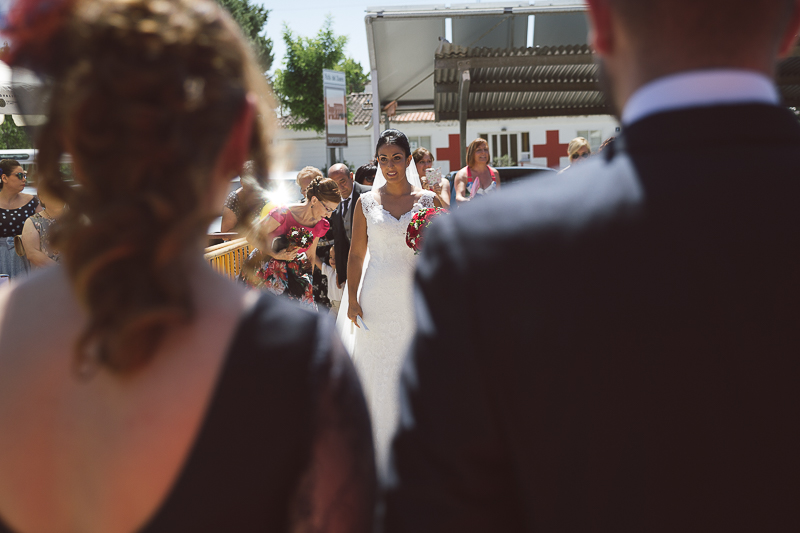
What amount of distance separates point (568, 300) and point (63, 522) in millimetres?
855

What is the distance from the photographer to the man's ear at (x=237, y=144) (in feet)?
3.46

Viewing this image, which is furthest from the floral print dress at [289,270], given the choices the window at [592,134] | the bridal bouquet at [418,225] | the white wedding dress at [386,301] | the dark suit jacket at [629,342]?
the window at [592,134]

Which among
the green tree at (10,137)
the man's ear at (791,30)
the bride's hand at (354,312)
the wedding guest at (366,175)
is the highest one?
the green tree at (10,137)

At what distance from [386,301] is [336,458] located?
12.5 feet

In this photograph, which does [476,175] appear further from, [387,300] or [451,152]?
[451,152]

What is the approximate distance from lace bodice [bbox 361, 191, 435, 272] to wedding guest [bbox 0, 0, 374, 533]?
379 cm

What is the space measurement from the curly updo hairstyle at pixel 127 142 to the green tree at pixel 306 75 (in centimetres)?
3370

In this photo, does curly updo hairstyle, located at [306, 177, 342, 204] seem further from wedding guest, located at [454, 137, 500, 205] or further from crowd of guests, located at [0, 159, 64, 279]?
wedding guest, located at [454, 137, 500, 205]

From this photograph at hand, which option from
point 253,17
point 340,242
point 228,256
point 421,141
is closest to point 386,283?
point 340,242

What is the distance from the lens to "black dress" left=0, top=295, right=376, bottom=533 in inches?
40.3

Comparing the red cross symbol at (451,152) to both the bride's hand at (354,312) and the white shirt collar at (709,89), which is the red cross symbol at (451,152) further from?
the white shirt collar at (709,89)

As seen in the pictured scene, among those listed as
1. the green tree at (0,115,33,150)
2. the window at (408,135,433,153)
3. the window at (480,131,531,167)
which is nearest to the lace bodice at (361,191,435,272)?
the window at (480,131,531,167)

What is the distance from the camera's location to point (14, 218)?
6.77 m

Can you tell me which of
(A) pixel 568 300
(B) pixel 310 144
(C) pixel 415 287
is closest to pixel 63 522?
(C) pixel 415 287
